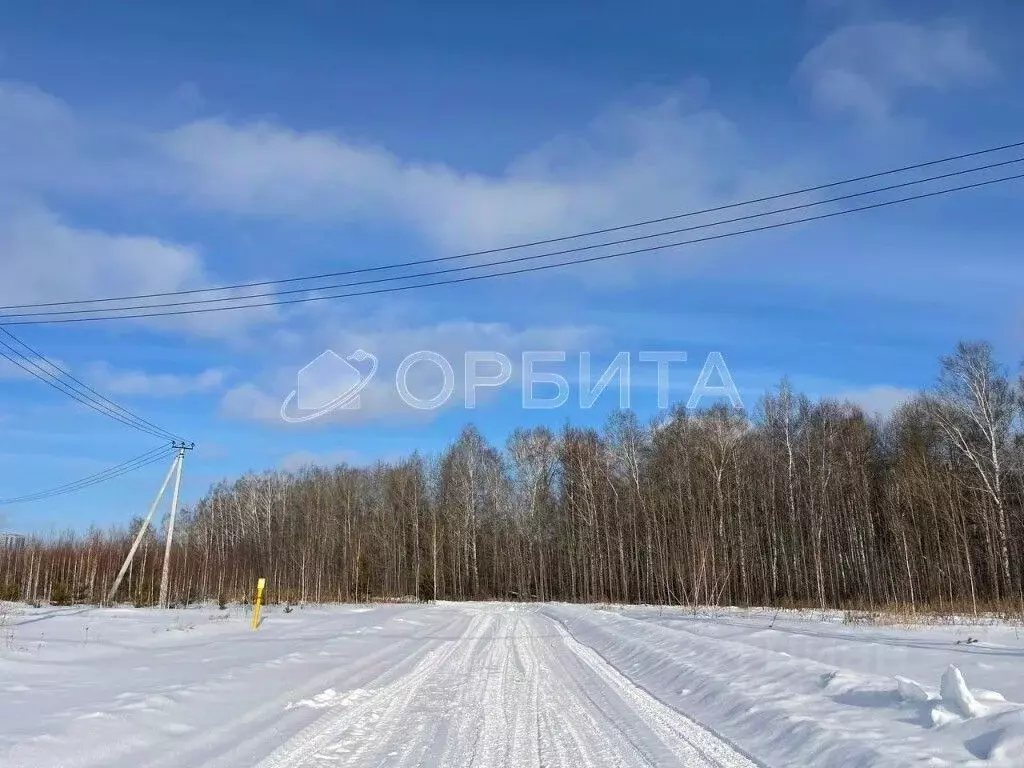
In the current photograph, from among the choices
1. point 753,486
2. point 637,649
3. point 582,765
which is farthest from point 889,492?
point 582,765

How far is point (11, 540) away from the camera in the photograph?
5978 centimetres

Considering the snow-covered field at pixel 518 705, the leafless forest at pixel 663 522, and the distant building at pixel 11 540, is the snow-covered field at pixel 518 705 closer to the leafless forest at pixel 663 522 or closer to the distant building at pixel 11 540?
the leafless forest at pixel 663 522

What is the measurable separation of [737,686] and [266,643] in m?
10.1

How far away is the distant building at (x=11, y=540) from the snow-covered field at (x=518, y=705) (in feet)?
186

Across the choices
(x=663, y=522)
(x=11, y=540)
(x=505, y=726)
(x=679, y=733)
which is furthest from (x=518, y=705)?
(x=11, y=540)

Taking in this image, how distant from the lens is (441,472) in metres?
60.9

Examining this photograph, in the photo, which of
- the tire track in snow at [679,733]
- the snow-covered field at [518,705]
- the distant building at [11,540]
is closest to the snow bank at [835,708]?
the snow-covered field at [518,705]

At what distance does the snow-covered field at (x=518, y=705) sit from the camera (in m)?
5.30

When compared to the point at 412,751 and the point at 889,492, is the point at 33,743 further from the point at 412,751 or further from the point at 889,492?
the point at 889,492

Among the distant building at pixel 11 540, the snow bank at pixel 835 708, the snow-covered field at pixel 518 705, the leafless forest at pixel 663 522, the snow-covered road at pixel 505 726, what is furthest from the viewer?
the distant building at pixel 11 540

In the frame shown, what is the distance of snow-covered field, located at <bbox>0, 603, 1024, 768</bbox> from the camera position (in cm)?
530

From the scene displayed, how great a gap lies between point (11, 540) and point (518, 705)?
68393mm

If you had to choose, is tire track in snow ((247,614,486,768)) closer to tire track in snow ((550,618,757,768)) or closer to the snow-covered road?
the snow-covered road

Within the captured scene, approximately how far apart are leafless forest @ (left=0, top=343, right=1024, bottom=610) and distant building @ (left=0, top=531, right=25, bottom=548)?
177 cm
